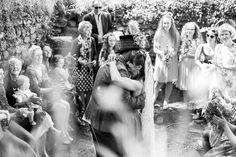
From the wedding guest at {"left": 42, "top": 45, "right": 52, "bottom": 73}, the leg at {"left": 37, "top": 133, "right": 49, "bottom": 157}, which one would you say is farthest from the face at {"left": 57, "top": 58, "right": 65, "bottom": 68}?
the leg at {"left": 37, "top": 133, "right": 49, "bottom": 157}

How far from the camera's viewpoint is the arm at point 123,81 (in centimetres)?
588

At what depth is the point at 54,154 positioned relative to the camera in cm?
704

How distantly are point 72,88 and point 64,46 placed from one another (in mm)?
613

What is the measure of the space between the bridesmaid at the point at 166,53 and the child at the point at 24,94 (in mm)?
2377

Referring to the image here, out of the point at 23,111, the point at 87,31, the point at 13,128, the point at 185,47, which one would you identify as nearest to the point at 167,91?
the point at 185,47

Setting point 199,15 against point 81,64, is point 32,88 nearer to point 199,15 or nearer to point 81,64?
point 81,64

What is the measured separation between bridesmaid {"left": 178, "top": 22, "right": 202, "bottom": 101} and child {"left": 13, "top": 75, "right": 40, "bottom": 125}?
2.66 metres

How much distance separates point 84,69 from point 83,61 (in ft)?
0.44

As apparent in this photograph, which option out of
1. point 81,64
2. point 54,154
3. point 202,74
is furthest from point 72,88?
point 202,74

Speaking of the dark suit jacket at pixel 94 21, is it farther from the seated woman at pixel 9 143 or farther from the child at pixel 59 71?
the seated woman at pixel 9 143

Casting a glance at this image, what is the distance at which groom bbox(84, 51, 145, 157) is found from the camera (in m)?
5.95

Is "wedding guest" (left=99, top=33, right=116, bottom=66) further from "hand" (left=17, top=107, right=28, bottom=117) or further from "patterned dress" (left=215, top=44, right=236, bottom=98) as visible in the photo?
"hand" (left=17, top=107, right=28, bottom=117)

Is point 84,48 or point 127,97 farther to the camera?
point 84,48

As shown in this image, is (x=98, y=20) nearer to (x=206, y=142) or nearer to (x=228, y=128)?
(x=206, y=142)
